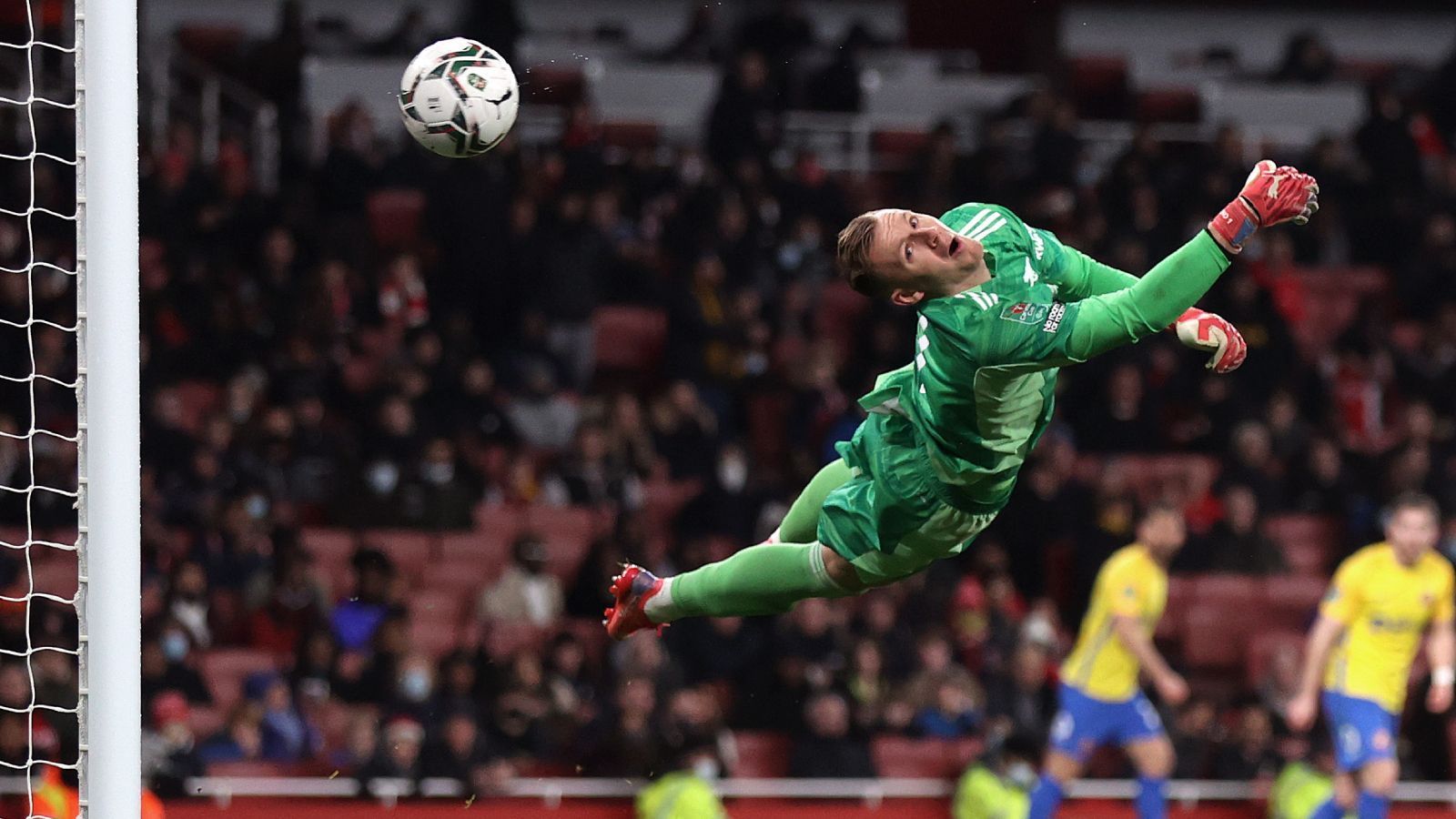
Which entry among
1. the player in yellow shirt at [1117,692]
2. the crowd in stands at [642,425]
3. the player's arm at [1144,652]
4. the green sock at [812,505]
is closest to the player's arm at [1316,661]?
the player's arm at [1144,652]

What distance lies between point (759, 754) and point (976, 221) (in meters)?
6.30

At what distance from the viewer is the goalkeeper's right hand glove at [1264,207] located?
5.16m

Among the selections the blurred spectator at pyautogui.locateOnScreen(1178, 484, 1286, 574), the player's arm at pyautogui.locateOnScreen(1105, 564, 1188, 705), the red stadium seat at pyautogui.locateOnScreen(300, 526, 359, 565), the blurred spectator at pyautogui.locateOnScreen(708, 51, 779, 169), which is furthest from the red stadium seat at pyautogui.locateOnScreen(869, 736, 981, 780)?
the blurred spectator at pyautogui.locateOnScreen(708, 51, 779, 169)

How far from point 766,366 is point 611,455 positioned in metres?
1.20

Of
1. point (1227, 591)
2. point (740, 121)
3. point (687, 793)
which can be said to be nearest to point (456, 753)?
point (687, 793)

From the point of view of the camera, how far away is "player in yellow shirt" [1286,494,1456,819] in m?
9.62

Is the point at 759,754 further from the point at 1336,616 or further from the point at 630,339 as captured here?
the point at 630,339

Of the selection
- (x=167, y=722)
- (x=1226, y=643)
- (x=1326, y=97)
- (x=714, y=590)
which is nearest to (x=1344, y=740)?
(x=1226, y=643)

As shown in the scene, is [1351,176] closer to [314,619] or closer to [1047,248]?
[314,619]

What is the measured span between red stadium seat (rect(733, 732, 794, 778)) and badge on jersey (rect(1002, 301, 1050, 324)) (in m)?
6.42

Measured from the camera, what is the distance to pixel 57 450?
1186 cm

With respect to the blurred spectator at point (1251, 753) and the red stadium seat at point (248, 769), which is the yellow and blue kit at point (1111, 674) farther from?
the red stadium seat at point (248, 769)

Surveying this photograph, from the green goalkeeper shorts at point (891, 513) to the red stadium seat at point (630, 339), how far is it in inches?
314

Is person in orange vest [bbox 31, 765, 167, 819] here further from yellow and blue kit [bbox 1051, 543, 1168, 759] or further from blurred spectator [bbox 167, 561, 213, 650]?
yellow and blue kit [bbox 1051, 543, 1168, 759]
